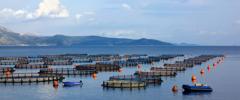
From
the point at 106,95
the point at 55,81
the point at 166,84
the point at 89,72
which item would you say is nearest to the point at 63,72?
the point at 89,72

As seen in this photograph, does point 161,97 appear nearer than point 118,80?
Yes

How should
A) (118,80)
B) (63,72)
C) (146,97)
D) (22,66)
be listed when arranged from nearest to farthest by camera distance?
(146,97) < (118,80) < (63,72) < (22,66)

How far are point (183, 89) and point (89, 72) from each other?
38.4 metres

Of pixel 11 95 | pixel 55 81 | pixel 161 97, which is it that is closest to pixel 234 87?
pixel 161 97

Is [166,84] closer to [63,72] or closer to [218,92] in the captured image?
[218,92]

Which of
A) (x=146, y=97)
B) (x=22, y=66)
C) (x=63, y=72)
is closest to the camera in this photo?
(x=146, y=97)

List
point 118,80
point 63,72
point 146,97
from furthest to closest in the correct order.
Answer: point 63,72 → point 118,80 → point 146,97

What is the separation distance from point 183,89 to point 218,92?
6.82m

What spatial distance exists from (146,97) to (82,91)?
14.3m

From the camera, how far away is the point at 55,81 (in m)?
96.6

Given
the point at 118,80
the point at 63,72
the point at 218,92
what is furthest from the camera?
the point at 63,72

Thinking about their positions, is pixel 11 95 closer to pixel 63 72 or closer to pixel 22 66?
pixel 63 72

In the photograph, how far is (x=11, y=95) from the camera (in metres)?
82.6

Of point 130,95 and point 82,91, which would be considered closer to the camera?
point 130,95
